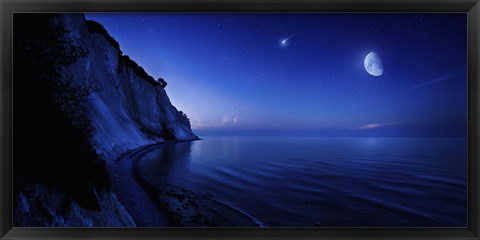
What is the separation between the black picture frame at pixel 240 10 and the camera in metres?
2.47

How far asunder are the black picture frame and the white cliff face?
1917mm

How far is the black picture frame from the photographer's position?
247cm

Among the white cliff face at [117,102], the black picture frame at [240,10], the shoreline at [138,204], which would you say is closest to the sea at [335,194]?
the black picture frame at [240,10]

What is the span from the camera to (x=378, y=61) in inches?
164

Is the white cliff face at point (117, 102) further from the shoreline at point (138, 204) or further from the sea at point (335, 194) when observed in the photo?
the sea at point (335, 194)

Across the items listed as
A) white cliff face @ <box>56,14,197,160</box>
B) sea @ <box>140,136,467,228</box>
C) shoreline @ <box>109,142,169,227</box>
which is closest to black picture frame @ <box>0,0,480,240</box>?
sea @ <box>140,136,467,228</box>

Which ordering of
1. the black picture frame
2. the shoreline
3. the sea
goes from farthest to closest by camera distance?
the sea, the shoreline, the black picture frame

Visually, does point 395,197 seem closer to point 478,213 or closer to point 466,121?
point 478,213

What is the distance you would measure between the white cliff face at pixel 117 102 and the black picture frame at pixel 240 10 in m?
1.92

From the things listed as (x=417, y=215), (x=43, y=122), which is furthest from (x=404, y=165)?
(x=43, y=122)

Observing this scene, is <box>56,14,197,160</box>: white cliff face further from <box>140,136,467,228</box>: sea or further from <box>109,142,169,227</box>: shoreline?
<box>140,136,467,228</box>: sea

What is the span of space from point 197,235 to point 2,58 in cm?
320

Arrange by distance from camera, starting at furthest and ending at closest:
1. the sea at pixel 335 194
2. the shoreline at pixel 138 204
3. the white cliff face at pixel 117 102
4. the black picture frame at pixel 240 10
Result: the white cliff face at pixel 117 102
the sea at pixel 335 194
the shoreline at pixel 138 204
the black picture frame at pixel 240 10

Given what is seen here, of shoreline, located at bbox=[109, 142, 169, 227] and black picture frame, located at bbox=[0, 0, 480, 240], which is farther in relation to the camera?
shoreline, located at bbox=[109, 142, 169, 227]
